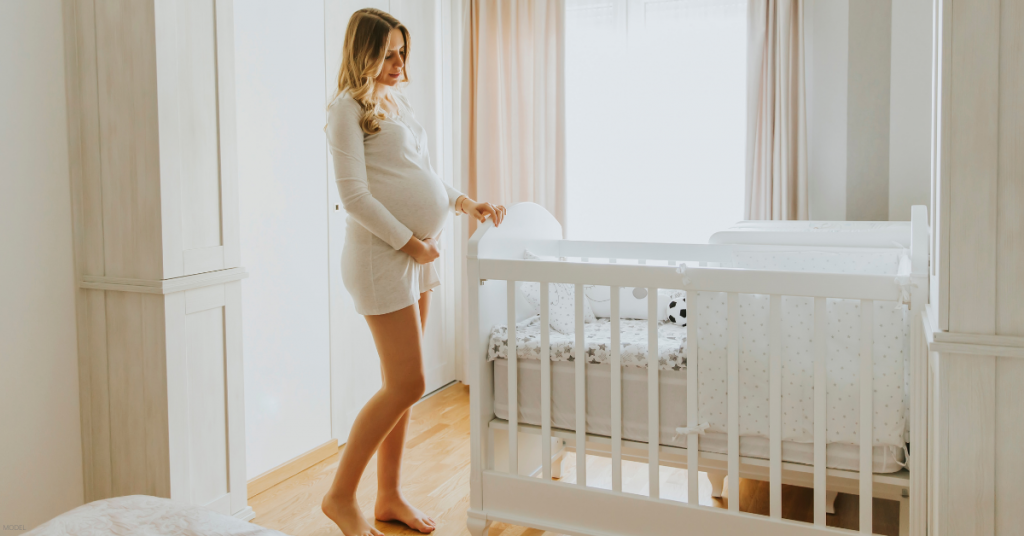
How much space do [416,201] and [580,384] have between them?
2.10 feet

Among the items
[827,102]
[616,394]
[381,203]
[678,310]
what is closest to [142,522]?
[381,203]

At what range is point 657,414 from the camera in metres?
1.65

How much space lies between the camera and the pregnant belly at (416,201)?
180cm

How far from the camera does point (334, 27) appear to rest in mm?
2607

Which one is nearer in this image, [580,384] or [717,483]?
[580,384]

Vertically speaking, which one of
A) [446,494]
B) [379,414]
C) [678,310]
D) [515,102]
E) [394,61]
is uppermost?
[515,102]

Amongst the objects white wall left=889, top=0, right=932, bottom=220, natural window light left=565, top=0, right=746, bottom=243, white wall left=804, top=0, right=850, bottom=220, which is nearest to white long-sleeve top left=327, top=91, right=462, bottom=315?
natural window light left=565, top=0, right=746, bottom=243

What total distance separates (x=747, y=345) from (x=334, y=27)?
1923 mm

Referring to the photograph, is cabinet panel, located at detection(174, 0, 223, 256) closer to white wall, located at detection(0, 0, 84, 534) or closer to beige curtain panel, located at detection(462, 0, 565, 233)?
white wall, located at detection(0, 0, 84, 534)

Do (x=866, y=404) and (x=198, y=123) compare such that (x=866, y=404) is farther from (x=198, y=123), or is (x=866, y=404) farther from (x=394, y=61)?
(x=198, y=123)

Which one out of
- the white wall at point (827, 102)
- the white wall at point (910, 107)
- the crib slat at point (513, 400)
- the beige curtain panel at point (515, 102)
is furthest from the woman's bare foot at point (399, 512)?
the white wall at point (910, 107)

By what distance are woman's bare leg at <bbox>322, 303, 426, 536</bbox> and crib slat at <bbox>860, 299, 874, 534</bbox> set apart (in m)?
1.07

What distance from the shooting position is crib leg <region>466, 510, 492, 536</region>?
6.02 feet

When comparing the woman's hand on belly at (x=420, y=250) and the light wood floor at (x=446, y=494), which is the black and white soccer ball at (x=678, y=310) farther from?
the woman's hand on belly at (x=420, y=250)
